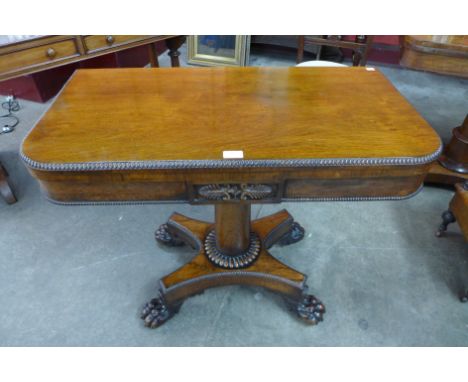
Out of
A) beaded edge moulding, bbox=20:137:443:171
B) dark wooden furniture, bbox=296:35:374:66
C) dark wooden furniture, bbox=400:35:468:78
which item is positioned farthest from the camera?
dark wooden furniture, bbox=296:35:374:66

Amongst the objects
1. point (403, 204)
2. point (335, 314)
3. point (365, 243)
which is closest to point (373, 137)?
point (335, 314)

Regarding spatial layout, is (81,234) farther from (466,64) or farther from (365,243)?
(466,64)

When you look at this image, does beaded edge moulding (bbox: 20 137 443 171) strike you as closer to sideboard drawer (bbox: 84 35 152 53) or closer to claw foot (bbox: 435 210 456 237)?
claw foot (bbox: 435 210 456 237)

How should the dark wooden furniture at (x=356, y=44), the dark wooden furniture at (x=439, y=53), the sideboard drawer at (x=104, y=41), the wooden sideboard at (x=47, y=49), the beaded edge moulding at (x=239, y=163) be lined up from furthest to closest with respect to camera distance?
the dark wooden furniture at (x=356, y=44) < the sideboard drawer at (x=104, y=41) < the wooden sideboard at (x=47, y=49) < the dark wooden furniture at (x=439, y=53) < the beaded edge moulding at (x=239, y=163)

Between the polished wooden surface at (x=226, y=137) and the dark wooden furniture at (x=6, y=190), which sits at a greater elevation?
the polished wooden surface at (x=226, y=137)

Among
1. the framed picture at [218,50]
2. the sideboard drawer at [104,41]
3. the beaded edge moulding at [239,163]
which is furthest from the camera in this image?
the framed picture at [218,50]

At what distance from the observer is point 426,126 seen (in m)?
0.87

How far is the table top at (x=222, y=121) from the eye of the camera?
77 cm

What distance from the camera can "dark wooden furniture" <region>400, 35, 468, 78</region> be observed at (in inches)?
44.1

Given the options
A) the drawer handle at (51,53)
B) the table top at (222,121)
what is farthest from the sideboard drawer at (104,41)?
the table top at (222,121)

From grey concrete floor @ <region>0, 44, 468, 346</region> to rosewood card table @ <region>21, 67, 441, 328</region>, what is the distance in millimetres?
648

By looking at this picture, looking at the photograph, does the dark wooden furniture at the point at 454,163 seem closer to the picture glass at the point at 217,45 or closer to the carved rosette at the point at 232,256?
the carved rosette at the point at 232,256

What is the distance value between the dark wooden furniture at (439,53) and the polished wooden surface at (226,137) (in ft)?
0.77

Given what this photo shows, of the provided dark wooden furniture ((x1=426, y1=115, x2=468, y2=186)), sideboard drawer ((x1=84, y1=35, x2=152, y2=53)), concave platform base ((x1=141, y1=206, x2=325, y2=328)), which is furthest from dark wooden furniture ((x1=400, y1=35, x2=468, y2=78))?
sideboard drawer ((x1=84, y1=35, x2=152, y2=53))
